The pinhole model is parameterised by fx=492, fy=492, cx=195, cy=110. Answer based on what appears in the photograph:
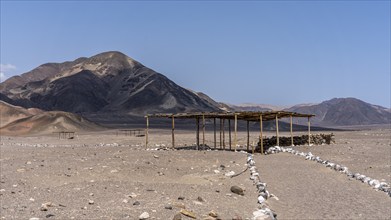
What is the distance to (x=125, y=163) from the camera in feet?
68.9

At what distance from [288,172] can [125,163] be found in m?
6.84

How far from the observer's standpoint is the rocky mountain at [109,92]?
149m

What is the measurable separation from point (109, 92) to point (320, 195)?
15999cm

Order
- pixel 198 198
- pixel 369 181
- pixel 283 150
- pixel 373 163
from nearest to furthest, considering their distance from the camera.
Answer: pixel 198 198 → pixel 369 181 → pixel 373 163 → pixel 283 150

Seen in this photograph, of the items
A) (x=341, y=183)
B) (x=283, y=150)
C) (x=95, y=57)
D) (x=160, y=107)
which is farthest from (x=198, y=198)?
(x=95, y=57)

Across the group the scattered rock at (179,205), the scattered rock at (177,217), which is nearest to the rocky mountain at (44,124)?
the scattered rock at (179,205)

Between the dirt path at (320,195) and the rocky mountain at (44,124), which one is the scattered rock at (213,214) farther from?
the rocky mountain at (44,124)

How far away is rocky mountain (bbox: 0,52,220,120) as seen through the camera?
14938 cm

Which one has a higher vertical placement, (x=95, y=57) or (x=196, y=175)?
(x=95, y=57)

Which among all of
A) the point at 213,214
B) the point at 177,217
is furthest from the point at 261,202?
the point at 177,217

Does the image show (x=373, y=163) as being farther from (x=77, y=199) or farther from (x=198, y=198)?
(x=77, y=199)

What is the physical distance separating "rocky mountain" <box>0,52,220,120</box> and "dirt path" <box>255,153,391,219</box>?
123023mm

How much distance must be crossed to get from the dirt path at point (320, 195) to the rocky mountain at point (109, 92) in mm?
123023

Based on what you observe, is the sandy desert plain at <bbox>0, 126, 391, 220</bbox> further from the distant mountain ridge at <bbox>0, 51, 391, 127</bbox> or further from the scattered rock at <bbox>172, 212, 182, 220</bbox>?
the distant mountain ridge at <bbox>0, 51, 391, 127</bbox>
